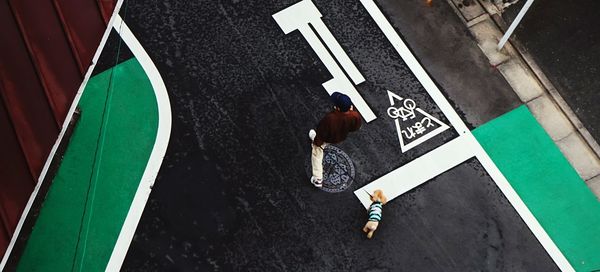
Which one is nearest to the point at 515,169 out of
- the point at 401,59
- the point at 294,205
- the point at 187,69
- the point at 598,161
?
the point at 598,161

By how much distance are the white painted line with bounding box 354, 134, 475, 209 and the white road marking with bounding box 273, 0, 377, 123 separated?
0.99m

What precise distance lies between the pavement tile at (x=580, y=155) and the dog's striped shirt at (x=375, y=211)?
3.25 meters

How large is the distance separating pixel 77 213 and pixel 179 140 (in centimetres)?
183

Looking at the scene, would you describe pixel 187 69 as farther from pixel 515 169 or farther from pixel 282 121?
pixel 515 169

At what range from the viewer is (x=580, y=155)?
1129cm

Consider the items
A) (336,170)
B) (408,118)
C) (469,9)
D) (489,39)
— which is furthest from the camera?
(469,9)

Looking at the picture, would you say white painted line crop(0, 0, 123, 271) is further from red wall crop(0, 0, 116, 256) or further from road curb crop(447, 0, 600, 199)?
road curb crop(447, 0, 600, 199)

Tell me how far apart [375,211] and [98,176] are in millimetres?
4137

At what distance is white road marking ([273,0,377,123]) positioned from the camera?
11320 millimetres

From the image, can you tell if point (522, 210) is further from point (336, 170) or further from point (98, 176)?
point (98, 176)

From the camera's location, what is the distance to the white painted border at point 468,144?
34.7 feet

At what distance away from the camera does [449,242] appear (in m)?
10.6

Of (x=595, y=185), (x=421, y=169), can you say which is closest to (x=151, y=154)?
(x=421, y=169)

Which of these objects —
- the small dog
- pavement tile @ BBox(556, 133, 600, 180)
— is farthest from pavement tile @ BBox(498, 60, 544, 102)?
the small dog
